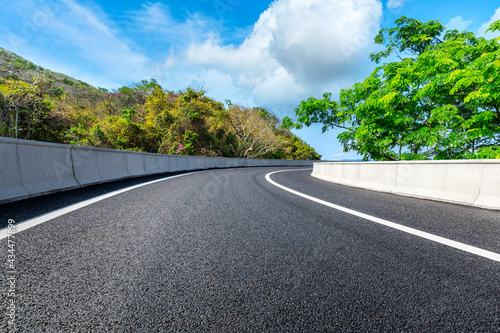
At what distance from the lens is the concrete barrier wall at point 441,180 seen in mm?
4934

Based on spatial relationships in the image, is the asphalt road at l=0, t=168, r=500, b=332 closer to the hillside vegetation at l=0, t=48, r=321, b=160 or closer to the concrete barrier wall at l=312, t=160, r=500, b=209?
the concrete barrier wall at l=312, t=160, r=500, b=209

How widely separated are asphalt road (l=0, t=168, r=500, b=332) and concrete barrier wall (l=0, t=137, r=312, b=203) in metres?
1.51

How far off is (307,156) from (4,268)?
209 ft

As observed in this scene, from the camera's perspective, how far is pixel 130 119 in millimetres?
28406

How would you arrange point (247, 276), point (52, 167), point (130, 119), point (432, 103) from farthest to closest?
point (130, 119) < point (432, 103) < point (52, 167) < point (247, 276)

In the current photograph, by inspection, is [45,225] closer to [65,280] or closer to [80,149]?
[65,280]

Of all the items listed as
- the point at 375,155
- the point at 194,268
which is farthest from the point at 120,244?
the point at 375,155

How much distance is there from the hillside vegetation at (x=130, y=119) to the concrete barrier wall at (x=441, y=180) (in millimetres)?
22913

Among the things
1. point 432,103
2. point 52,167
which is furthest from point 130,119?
point 432,103

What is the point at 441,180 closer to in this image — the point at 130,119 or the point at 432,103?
the point at 432,103

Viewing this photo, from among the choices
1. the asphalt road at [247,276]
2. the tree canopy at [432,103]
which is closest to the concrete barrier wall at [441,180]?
the asphalt road at [247,276]

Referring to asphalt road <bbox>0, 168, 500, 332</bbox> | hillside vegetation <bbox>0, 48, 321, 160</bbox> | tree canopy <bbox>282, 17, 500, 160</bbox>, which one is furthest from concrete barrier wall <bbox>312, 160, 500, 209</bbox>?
hillside vegetation <bbox>0, 48, 321, 160</bbox>

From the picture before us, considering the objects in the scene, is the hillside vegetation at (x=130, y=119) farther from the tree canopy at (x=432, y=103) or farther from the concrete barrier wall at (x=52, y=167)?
the tree canopy at (x=432, y=103)

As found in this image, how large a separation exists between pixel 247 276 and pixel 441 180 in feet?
20.6
